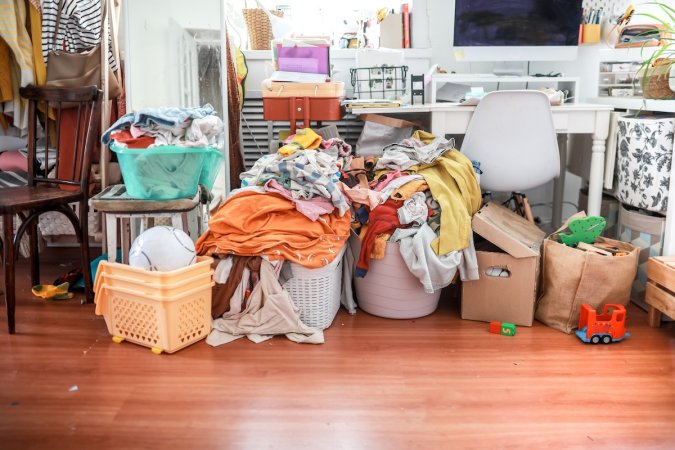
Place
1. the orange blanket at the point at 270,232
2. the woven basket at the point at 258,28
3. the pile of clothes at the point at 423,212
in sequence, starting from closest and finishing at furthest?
the orange blanket at the point at 270,232 → the pile of clothes at the point at 423,212 → the woven basket at the point at 258,28

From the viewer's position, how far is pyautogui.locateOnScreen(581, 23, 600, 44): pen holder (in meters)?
3.35

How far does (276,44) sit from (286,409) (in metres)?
1.80

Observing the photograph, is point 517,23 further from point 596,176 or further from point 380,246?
point 380,246

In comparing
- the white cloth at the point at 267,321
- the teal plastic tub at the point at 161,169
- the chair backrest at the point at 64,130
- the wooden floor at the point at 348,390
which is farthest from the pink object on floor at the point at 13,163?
the white cloth at the point at 267,321

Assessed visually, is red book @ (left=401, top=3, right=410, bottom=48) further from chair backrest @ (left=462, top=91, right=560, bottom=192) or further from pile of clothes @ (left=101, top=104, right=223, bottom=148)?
pile of clothes @ (left=101, top=104, right=223, bottom=148)

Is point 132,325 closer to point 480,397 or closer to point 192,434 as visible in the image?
point 192,434

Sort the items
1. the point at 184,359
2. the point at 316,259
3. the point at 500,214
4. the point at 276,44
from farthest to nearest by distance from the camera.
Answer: the point at 276,44 < the point at 500,214 < the point at 316,259 < the point at 184,359

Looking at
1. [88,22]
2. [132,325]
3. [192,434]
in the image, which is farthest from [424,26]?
[192,434]

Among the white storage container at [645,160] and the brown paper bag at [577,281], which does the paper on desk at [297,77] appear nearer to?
the brown paper bag at [577,281]

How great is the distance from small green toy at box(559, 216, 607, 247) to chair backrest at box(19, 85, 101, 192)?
1.98 metres

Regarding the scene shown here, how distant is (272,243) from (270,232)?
48 mm

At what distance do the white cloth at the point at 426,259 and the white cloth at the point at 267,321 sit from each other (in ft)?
1.42

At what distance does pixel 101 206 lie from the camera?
2.34 meters

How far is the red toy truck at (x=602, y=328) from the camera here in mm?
2236
